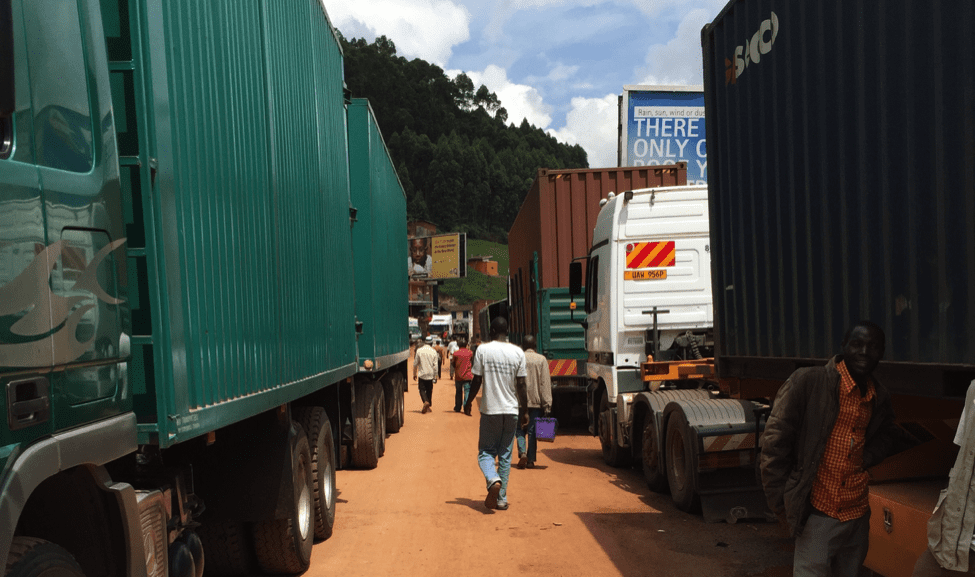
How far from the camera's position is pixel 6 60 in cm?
257

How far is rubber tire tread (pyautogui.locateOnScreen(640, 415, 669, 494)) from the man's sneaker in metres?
1.73

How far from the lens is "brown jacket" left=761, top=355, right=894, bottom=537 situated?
4113 mm

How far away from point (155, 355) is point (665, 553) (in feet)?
13.7

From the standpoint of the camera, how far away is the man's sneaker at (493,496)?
7879 mm

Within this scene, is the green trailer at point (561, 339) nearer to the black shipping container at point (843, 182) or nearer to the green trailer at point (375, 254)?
the green trailer at point (375, 254)

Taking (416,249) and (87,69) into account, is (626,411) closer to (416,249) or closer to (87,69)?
(87,69)

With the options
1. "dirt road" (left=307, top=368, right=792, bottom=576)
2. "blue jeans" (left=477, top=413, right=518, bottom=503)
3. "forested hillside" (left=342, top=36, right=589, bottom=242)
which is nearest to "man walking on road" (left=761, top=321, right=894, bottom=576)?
"dirt road" (left=307, top=368, right=792, bottom=576)

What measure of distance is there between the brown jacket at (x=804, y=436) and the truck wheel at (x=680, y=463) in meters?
3.28

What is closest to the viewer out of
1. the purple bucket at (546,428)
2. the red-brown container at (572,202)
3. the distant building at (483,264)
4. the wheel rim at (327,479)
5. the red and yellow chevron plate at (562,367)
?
the wheel rim at (327,479)

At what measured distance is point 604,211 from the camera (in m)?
10.7

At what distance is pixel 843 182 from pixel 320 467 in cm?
434

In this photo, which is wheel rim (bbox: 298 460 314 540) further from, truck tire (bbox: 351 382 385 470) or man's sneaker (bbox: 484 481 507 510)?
truck tire (bbox: 351 382 385 470)

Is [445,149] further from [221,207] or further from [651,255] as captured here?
[221,207]

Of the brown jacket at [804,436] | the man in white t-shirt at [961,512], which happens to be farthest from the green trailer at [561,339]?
the man in white t-shirt at [961,512]
